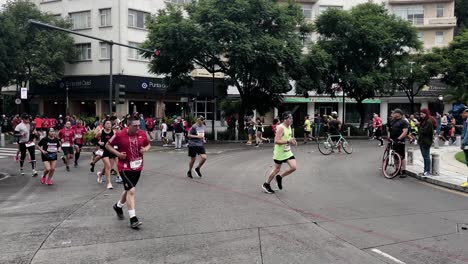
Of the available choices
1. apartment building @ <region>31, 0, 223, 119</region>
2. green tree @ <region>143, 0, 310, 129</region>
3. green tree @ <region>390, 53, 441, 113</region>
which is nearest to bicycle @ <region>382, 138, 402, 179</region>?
green tree @ <region>143, 0, 310, 129</region>

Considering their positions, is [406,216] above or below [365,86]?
below

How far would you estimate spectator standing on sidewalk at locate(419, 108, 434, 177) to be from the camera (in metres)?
12.4

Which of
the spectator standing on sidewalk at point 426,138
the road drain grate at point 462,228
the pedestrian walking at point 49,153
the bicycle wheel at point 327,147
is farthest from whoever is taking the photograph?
the bicycle wheel at point 327,147

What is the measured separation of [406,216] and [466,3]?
58.5 meters

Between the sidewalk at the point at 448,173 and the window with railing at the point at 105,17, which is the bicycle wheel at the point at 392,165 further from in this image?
the window with railing at the point at 105,17

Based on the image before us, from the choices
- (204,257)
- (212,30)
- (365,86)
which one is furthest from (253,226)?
(365,86)

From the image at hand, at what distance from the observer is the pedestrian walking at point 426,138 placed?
12445 mm

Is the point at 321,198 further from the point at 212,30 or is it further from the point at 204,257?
the point at 212,30

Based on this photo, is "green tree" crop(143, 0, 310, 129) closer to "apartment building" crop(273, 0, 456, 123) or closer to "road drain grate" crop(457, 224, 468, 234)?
"road drain grate" crop(457, 224, 468, 234)

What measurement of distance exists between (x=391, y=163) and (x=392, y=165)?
63 millimetres

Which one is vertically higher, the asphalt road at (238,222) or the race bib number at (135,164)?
the race bib number at (135,164)

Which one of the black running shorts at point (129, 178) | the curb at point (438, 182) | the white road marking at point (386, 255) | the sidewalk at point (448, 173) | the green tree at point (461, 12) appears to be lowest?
the white road marking at point (386, 255)

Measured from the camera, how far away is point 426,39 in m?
52.5

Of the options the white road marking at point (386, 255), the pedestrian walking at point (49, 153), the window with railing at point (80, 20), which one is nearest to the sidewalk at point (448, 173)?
the white road marking at point (386, 255)
